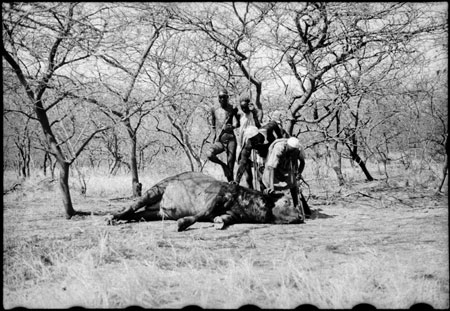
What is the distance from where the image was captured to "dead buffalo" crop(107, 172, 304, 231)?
19.5ft

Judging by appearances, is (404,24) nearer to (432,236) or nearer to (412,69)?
(412,69)

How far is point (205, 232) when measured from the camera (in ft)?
17.2

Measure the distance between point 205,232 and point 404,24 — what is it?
5.71m

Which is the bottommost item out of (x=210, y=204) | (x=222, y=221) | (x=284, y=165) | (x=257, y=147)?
(x=222, y=221)

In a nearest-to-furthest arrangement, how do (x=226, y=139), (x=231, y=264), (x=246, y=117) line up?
(x=231, y=264) → (x=246, y=117) → (x=226, y=139)

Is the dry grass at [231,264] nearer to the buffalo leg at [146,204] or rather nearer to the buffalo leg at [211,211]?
the buffalo leg at [211,211]

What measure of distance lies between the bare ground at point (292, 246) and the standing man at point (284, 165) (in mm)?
638

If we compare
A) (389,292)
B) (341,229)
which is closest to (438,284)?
(389,292)

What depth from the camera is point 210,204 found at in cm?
582

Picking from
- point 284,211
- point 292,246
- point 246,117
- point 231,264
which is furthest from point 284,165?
point 231,264

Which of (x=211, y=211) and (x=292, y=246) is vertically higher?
(x=211, y=211)

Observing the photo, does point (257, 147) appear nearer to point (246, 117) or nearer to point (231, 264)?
point (246, 117)

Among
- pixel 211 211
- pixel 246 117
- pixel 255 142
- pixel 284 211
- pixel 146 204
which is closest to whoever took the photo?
pixel 211 211

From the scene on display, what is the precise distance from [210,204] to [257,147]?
4.98 feet
